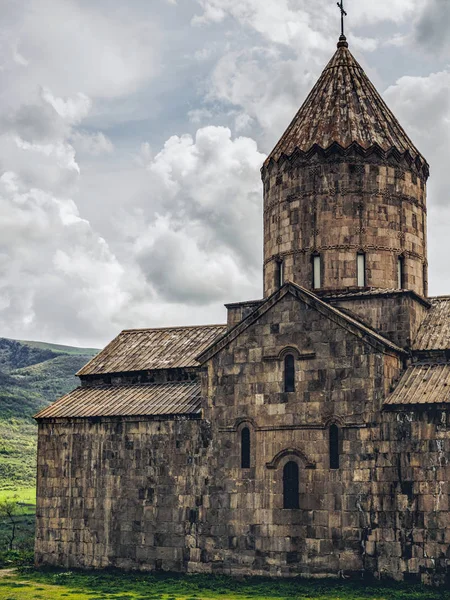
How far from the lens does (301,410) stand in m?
24.4

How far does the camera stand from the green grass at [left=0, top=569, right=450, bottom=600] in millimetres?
21719

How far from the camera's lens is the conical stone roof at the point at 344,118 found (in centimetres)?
2803

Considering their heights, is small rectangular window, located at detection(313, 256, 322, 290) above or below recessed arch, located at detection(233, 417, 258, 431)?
above

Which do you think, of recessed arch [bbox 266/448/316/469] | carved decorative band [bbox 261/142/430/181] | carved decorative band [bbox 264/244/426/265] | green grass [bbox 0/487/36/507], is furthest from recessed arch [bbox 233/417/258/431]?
green grass [bbox 0/487/36/507]

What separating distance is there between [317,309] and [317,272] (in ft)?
10.2

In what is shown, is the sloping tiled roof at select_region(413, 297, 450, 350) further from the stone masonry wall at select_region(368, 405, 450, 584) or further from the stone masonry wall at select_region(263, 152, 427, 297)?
the stone masonry wall at select_region(368, 405, 450, 584)

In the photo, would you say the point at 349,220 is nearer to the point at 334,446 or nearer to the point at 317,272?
the point at 317,272

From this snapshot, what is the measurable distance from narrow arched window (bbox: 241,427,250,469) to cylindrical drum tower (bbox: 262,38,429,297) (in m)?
4.97

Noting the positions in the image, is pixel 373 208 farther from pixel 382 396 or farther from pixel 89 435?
pixel 89 435

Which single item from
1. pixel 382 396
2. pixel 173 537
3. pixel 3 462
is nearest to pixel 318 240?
pixel 382 396

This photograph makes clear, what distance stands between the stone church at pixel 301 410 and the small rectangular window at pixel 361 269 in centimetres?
7

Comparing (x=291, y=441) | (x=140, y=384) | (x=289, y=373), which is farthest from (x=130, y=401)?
(x=291, y=441)

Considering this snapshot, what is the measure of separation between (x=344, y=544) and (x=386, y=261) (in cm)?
872

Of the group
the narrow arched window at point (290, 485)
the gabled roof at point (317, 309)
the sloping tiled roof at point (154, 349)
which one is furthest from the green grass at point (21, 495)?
the narrow arched window at point (290, 485)
